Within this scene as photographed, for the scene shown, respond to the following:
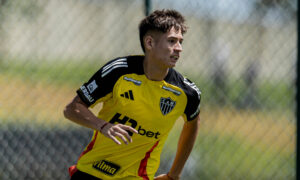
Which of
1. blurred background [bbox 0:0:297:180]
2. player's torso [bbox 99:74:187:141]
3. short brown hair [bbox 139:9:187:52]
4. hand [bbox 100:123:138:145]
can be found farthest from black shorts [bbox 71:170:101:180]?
blurred background [bbox 0:0:297:180]

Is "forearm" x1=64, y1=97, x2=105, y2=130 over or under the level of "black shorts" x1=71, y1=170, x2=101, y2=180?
over

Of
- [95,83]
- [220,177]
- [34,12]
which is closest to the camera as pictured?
[95,83]

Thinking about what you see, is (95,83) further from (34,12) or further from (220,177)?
(220,177)

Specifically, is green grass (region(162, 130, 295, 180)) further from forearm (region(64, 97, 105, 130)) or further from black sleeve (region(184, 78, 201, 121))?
forearm (region(64, 97, 105, 130))

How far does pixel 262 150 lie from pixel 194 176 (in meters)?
0.74

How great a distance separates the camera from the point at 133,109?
3328 millimetres

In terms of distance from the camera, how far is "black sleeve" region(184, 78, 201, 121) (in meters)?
3.46

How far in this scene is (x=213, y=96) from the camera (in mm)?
5016

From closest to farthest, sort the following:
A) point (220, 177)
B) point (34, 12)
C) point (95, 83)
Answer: point (95, 83), point (34, 12), point (220, 177)

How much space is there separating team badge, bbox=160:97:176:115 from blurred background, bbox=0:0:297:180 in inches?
60.6

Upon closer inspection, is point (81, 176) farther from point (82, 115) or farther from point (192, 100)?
point (192, 100)

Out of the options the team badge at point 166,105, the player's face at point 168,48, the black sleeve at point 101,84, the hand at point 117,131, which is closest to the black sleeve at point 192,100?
the team badge at point 166,105

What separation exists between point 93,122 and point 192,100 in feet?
2.48

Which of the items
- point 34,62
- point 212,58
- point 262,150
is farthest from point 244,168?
point 34,62
